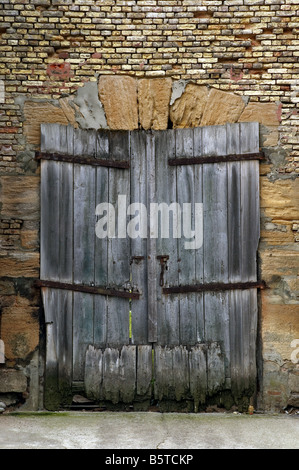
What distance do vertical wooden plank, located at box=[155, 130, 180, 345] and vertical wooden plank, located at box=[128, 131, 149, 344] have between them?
111 mm

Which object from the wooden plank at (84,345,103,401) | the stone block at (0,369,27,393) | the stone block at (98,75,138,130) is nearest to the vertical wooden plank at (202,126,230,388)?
the stone block at (98,75,138,130)

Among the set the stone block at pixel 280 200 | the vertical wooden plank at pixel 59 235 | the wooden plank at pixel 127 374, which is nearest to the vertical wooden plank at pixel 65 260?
the vertical wooden plank at pixel 59 235

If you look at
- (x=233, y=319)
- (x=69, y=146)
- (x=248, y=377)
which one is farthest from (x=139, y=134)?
(x=248, y=377)

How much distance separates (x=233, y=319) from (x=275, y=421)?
2.91ft

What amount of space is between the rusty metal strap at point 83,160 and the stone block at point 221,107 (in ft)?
2.65

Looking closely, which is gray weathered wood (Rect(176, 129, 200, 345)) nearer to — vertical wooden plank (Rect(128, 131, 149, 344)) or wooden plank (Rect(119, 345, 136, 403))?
vertical wooden plank (Rect(128, 131, 149, 344))

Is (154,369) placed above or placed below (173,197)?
below

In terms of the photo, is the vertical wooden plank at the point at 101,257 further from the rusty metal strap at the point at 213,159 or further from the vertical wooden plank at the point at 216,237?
the vertical wooden plank at the point at 216,237

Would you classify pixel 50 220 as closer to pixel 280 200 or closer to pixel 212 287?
pixel 212 287

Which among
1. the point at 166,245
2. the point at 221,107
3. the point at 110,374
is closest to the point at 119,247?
the point at 166,245

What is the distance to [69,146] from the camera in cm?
554

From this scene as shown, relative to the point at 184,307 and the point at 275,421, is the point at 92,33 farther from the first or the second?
the point at 275,421

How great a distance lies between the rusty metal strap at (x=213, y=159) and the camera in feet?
18.1

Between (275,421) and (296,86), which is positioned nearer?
(275,421)
